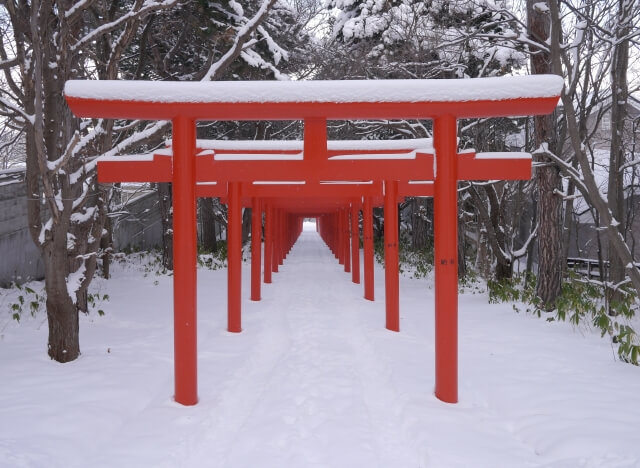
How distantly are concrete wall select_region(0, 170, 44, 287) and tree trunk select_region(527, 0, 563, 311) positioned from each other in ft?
34.4

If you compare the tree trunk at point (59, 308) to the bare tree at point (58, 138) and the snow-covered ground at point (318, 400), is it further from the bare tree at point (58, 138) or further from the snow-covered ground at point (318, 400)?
the snow-covered ground at point (318, 400)

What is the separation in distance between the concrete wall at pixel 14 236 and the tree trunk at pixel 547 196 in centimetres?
1050

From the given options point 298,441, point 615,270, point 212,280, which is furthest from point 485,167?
point 212,280

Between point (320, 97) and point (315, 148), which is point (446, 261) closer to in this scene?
point (315, 148)

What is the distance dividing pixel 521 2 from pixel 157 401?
916 cm

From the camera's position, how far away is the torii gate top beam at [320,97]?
395 centimetres

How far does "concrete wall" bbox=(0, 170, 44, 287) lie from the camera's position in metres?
10.6

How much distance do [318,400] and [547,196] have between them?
19.1ft

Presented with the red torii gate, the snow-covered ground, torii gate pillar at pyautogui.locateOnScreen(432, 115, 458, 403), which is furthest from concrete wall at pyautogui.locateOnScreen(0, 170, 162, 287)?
torii gate pillar at pyautogui.locateOnScreen(432, 115, 458, 403)

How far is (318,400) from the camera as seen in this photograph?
4531 mm

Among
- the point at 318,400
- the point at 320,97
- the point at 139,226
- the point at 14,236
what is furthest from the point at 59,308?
the point at 139,226

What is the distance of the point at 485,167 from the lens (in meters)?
4.87

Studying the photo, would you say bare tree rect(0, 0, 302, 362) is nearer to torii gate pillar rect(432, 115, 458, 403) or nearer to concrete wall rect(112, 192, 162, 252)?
torii gate pillar rect(432, 115, 458, 403)

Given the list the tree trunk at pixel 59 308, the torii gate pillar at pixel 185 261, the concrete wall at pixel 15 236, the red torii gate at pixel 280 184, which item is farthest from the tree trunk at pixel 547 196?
the concrete wall at pixel 15 236
